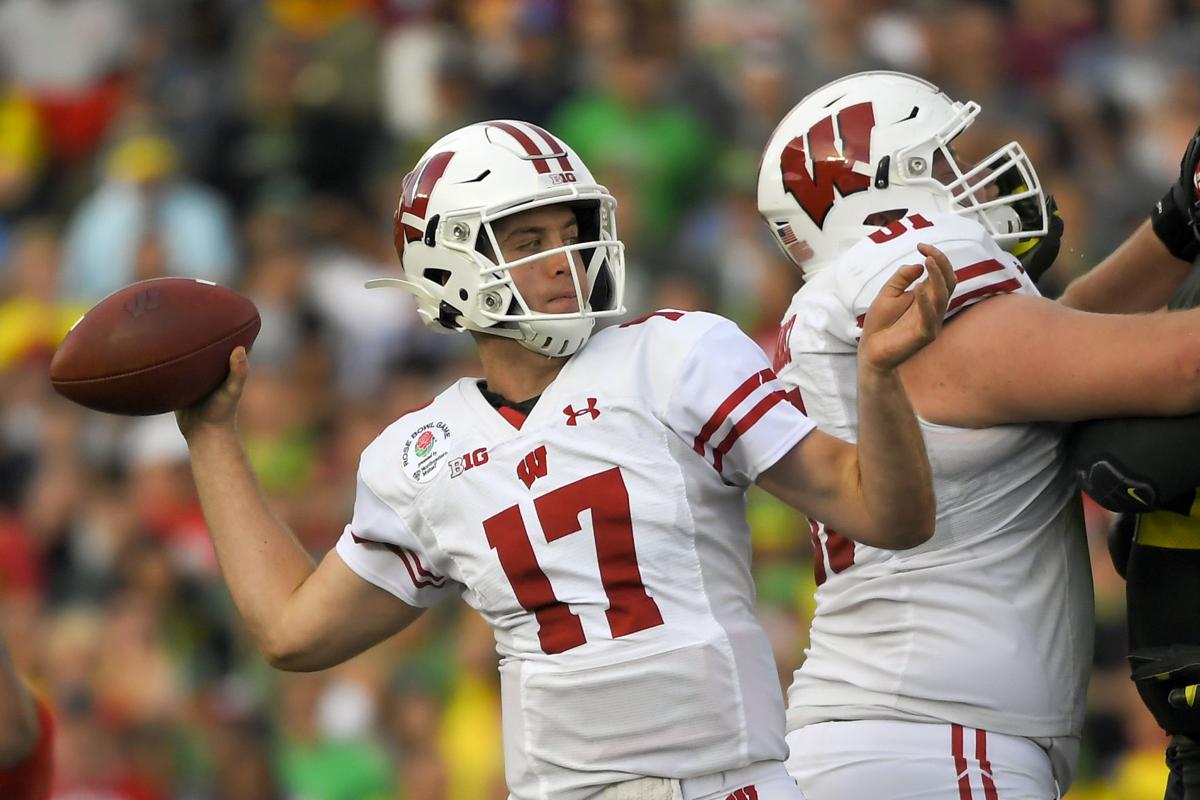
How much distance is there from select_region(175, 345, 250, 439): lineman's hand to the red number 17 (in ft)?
2.40

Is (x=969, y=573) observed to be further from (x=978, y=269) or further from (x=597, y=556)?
(x=597, y=556)

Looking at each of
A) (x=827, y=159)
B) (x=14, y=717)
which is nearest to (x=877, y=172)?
(x=827, y=159)

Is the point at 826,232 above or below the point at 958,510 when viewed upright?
above

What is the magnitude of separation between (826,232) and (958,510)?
2.20ft

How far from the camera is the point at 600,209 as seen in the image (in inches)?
142

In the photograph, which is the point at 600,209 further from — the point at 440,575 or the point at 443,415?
the point at 440,575

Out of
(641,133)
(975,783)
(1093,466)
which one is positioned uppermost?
(1093,466)

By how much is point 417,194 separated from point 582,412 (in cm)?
59

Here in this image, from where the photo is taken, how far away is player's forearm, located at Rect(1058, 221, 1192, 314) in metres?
4.01

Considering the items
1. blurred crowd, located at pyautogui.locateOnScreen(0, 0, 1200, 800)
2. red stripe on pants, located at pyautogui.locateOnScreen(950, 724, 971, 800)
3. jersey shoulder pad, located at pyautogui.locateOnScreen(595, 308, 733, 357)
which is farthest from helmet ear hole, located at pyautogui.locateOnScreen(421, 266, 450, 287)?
blurred crowd, located at pyautogui.locateOnScreen(0, 0, 1200, 800)

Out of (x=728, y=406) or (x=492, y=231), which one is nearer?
(x=728, y=406)

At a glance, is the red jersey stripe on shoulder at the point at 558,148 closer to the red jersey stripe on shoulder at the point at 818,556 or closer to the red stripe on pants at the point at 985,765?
the red jersey stripe on shoulder at the point at 818,556

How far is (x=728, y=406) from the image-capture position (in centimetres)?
330

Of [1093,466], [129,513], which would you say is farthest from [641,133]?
[1093,466]
